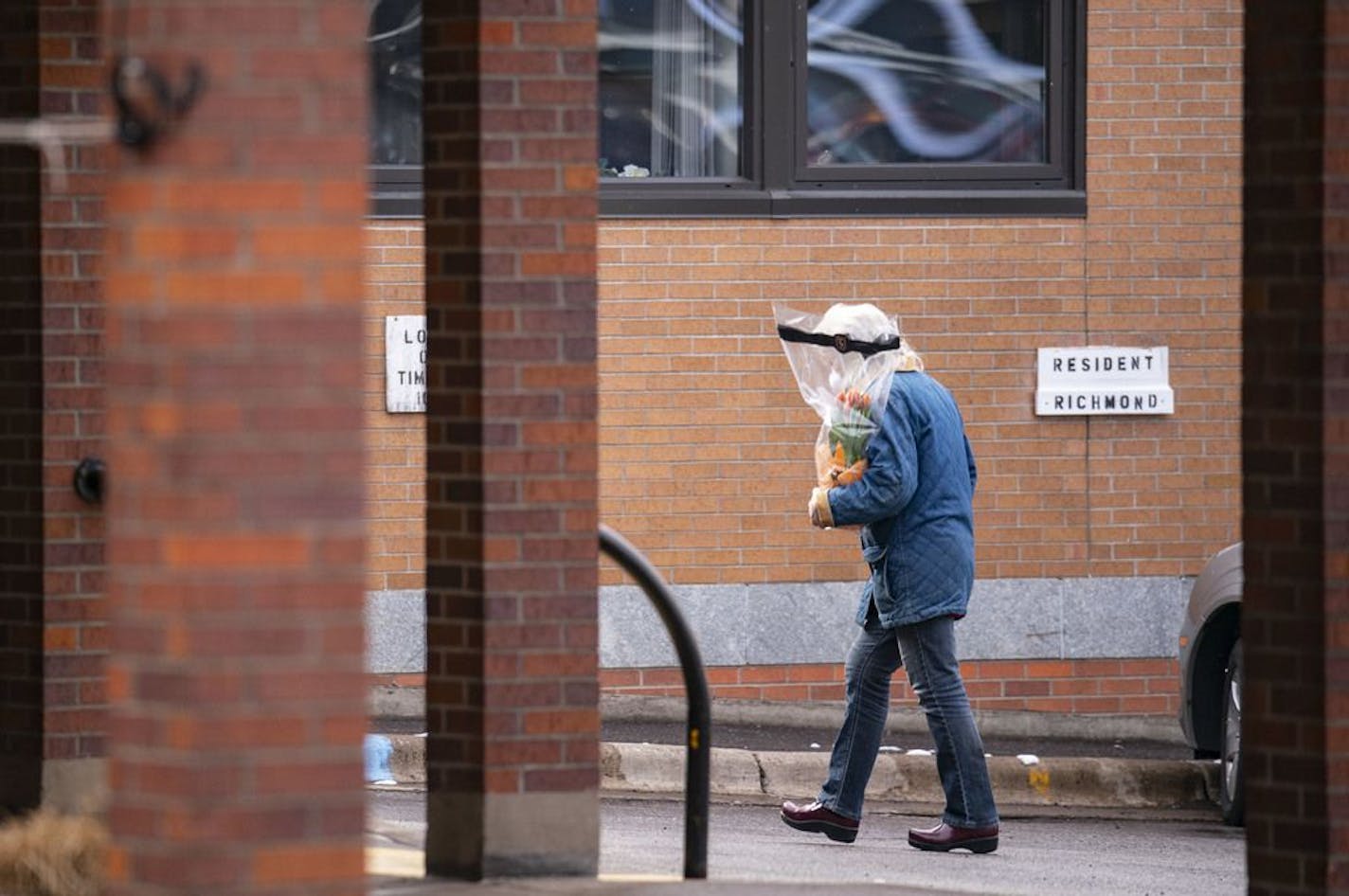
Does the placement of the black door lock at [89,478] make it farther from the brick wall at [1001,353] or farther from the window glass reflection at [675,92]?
the window glass reflection at [675,92]

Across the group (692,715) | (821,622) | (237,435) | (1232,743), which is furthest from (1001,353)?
(237,435)

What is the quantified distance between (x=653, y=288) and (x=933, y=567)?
136 inches

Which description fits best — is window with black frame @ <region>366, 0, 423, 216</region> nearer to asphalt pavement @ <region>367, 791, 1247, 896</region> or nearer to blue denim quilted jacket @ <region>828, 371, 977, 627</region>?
asphalt pavement @ <region>367, 791, 1247, 896</region>

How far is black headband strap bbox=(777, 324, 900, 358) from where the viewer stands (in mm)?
8562

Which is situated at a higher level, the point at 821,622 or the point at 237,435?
the point at 237,435

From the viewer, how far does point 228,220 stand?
3551 millimetres

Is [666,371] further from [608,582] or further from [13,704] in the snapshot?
[13,704]

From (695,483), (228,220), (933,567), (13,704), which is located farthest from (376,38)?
(228,220)

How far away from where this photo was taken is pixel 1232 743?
31.1 ft

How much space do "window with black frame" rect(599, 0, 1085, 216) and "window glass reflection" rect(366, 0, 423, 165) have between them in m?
0.94

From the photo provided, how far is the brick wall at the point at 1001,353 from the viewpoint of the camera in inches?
451

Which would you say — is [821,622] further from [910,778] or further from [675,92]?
[675,92]

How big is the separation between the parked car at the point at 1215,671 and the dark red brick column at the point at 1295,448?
3.75 m

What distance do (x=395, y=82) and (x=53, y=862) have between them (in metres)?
6.47
